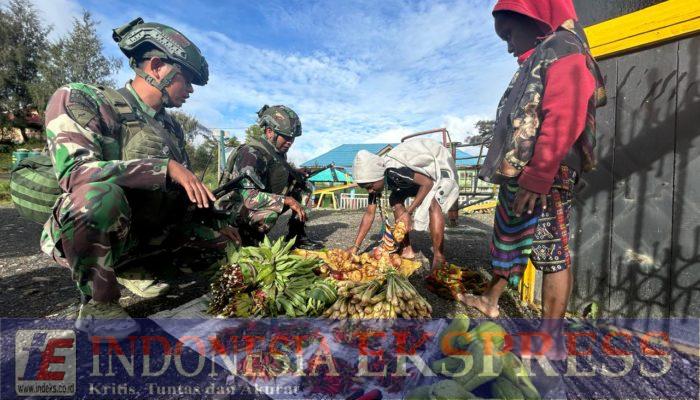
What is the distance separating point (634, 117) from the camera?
245cm

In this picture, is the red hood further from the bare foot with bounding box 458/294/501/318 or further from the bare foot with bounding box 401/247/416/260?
the bare foot with bounding box 401/247/416/260

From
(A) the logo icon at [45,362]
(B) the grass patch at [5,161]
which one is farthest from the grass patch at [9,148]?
(A) the logo icon at [45,362]

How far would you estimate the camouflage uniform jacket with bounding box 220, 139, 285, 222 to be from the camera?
12.5ft

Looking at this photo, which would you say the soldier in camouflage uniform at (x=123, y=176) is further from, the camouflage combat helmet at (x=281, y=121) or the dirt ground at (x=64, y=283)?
the camouflage combat helmet at (x=281, y=121)

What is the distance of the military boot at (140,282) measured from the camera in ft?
9.24

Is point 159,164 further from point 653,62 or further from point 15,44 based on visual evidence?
point 15,44

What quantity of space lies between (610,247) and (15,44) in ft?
121

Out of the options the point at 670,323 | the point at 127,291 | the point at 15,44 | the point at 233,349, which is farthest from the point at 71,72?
the point at 670,323

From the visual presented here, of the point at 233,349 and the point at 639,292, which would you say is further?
the point at 639,292

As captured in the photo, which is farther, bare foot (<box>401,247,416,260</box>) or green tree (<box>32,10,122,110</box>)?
green tree (<box>32,10,122,110</box>)

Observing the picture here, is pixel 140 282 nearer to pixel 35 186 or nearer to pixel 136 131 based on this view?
pixel 35 186

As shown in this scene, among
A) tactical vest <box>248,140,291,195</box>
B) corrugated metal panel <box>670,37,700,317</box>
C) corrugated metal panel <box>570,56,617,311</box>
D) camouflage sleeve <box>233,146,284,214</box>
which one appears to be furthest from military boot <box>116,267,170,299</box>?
corrugated metal panel <box>670,37,700,317</box>

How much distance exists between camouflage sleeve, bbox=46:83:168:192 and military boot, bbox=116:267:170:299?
102 cm

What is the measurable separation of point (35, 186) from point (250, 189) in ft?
6.50
